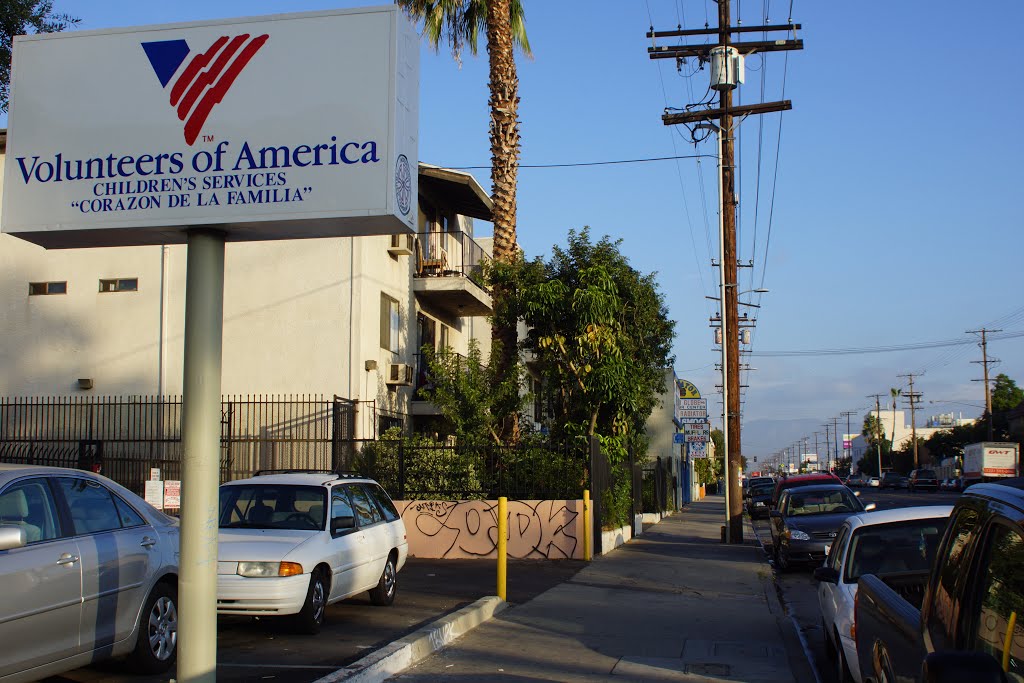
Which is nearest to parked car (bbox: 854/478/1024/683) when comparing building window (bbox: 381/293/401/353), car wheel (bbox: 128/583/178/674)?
car wheel (bbox: 128/583/178/674)

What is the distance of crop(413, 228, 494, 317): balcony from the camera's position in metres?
23.7

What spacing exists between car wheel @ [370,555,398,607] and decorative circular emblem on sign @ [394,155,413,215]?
655cm

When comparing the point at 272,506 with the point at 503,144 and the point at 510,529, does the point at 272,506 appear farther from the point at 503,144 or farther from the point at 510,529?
the point at 503,144

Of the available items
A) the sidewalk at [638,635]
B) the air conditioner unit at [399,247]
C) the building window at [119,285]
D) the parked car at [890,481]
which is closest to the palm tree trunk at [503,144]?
the air conditioner unit at [399,247]

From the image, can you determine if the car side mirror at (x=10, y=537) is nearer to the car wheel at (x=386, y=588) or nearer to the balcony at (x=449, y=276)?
the car wheel at (x=386, y=588)

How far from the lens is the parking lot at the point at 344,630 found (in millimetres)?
7823

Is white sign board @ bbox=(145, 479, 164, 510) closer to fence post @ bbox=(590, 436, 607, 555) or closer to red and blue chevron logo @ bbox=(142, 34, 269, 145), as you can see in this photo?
fence post @ bbox=(590, 436, 607, 555)

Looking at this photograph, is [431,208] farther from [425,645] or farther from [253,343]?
[425,645]

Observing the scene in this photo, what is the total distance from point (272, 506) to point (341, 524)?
0.84 meters

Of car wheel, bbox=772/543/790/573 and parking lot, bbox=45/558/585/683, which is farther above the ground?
parking lot, bbox=45/558/585/683

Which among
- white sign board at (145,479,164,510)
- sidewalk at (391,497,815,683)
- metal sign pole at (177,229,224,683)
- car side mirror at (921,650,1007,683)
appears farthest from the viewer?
white sign board at (145,479,164,510)

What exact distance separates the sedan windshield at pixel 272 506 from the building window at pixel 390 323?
1063 cm

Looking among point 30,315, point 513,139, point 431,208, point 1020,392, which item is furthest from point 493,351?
point 1020,392

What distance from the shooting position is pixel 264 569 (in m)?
9.33
